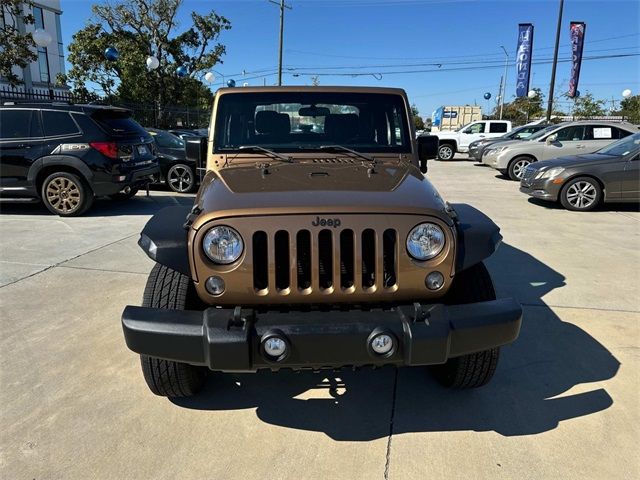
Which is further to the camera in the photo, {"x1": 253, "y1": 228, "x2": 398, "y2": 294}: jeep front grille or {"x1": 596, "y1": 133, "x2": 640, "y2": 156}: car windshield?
{"x1": 596, "y1": 133, "x2": 640, "y2": 156}: car windshield

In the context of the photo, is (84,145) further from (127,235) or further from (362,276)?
(362,276)

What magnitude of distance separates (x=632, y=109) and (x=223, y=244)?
147 ft

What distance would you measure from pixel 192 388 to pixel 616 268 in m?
4.81

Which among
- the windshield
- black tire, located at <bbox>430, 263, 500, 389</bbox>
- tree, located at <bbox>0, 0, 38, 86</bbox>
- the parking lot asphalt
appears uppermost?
tree, located at <bbox>0, 0, 38, 86</bbox>

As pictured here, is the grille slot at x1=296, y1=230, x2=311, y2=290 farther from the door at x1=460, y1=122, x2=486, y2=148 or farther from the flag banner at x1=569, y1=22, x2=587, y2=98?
the flag banner at x1=569, y1=22, x2=587, y2=98

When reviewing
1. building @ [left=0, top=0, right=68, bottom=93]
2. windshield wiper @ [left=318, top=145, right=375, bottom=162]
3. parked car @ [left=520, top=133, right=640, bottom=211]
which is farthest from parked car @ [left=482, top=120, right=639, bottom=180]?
building @ [left=0, top=0, right=68, bottom=93]

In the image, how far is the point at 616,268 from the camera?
5.32 meters

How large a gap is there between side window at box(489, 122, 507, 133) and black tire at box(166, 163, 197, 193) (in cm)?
1415

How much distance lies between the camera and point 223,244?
2.28 m

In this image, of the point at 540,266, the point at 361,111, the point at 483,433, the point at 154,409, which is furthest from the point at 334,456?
the point at 540,266

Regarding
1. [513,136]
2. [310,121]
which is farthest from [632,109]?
[310,121]

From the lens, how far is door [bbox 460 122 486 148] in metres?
20.1

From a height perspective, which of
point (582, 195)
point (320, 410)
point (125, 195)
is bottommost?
point (320, 410)

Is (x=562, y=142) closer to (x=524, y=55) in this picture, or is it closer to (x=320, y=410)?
(x=320, y=410)
